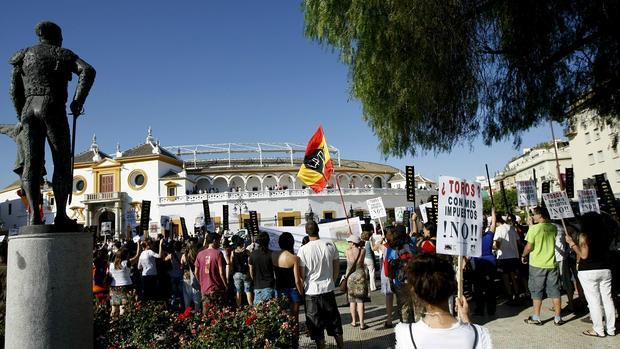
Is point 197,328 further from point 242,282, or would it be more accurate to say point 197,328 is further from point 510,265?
point 510,265

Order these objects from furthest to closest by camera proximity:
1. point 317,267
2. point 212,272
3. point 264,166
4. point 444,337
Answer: point 264,166, point 212,272, point 317,267, point 444,337

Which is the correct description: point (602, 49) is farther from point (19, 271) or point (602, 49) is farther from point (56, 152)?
point (19, 271)

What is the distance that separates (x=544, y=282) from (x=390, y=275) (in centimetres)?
229

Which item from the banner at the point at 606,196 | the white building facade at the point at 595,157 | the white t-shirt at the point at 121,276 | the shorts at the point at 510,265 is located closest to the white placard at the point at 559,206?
the shorts at the point at 510,265

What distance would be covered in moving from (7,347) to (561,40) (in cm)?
829

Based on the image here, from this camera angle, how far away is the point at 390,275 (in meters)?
7.27

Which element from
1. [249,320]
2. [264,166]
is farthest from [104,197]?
[249,320]

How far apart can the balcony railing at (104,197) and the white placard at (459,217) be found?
51091 mm

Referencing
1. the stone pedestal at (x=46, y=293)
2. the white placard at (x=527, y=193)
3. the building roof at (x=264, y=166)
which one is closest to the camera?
the stone pedestal at (x=46, y=293)

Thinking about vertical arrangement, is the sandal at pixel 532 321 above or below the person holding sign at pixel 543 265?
below

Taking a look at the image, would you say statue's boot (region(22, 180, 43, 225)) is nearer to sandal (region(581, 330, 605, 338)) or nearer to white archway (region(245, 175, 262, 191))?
sandal (region(581, 330, 605, 338))

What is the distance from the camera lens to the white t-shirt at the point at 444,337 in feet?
7.50

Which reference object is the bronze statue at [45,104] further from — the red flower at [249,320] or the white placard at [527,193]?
the white placard at [527,193]

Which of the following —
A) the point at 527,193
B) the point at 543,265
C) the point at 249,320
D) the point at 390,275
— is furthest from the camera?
the point at 527,193
